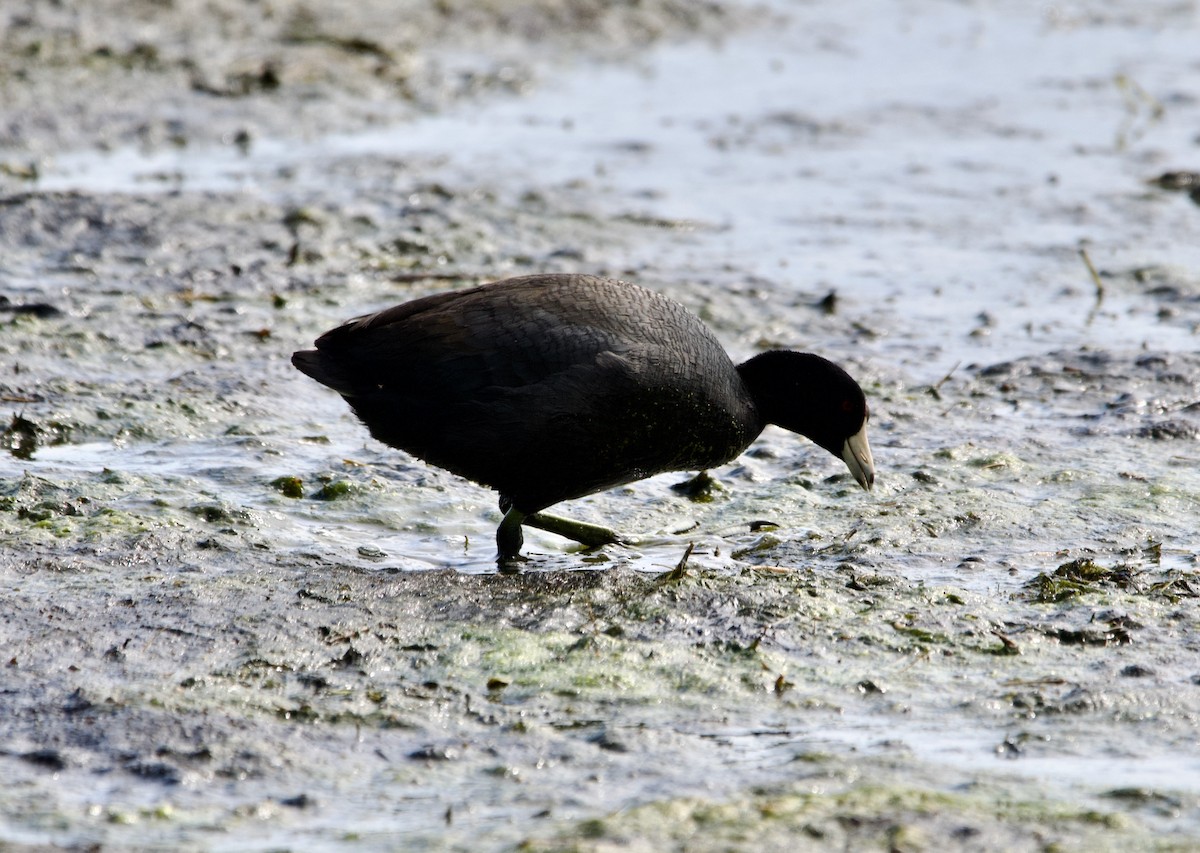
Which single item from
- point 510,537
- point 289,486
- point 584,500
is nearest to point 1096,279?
point 584,500

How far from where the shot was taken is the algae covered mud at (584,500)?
3350mm

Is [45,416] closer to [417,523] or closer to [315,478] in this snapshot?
[315,478]

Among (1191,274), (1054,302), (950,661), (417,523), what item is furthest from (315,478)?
(1191,274)

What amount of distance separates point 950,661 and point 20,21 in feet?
30.2

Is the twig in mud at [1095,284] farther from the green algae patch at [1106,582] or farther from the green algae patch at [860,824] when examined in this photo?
the green algae patch at [860,824]

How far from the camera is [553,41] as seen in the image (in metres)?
12.9

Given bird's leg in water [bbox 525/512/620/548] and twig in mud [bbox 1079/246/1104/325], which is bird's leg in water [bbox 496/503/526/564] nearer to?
bird's leg in water [bbox 525/512/620/548]

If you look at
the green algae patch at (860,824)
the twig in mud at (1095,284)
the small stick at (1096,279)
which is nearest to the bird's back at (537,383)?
the green algae patch at (860,824)

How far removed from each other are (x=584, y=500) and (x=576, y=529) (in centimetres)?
45

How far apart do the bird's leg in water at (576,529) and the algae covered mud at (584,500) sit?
0.07 meters

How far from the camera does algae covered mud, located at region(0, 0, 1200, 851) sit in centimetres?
335

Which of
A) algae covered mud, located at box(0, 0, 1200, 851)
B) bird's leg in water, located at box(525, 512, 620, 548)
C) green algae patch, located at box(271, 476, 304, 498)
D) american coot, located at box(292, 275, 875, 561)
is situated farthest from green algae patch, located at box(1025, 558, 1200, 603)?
green algae patch, located at box(271, 476, 304, 498)

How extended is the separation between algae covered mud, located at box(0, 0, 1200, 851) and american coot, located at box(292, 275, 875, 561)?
33 cm

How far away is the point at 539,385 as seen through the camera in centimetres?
467
